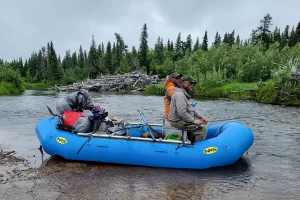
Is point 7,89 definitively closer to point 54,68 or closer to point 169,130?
point 169,130

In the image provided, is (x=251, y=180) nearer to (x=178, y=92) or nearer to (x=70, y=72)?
(x=178, y=92)

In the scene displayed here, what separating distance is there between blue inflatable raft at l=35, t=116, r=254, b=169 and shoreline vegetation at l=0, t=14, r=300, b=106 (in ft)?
49.9

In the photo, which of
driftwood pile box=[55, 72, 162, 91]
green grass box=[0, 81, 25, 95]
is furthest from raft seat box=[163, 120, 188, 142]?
driftwood pile box=[55, 72, 162, 91]

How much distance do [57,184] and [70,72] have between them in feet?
234

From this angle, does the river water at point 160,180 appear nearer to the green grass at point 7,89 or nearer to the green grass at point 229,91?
the green grass at point 229,91

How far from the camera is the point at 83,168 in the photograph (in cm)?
734

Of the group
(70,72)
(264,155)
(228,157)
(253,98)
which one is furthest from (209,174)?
(70,72)

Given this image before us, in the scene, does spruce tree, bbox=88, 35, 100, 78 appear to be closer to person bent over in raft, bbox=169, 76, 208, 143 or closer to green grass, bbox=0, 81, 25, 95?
green grass, bbox=0, 81, 25, 95

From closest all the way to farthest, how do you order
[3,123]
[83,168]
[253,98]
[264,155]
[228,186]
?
[228,186]
[83,168]
[264,155]
[3,123]
[253,98]

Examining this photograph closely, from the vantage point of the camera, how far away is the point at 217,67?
118 ft

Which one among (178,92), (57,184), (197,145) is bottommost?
(57,184)

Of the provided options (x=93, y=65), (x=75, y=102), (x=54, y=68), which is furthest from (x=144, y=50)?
(x=75, y=102)

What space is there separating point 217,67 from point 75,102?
29.4m

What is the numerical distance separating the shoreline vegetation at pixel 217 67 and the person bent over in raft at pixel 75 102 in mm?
16314
